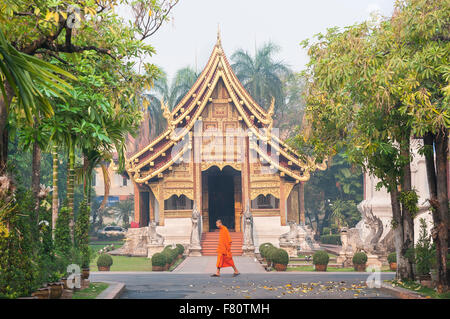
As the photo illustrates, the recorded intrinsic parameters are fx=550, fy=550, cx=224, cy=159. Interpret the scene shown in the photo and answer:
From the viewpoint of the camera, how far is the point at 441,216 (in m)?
12.2

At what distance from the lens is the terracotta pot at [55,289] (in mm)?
10859

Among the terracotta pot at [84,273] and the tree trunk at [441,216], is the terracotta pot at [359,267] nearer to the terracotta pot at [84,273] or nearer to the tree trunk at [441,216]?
the tree trunk at [441,216]

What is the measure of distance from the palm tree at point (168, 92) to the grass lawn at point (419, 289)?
107 ft

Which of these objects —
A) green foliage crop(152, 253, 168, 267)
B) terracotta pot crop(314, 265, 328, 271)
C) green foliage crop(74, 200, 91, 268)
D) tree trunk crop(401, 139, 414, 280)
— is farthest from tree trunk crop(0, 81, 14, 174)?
terracotta pot crop(314, 265, 328, 271)

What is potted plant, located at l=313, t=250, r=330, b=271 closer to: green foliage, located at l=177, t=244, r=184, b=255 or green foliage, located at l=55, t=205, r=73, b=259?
green foliage, located at l=177, t=244, r=184, b=255

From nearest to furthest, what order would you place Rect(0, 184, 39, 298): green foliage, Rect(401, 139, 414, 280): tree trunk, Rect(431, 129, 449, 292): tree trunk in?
Rect(0, 184, 39, 298): green foliage, Rect(431, 129, 449, 292): tree trunk, Rect(401, 139, 414, 280): tree trunk

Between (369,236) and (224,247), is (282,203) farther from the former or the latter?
(224,247)

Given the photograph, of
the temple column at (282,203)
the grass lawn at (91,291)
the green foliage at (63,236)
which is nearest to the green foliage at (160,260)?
the grass lawn at (91,291)

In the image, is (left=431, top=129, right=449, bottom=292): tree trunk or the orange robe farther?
the orange robe

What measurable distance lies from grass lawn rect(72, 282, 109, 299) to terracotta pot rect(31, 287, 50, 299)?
127 centimetres

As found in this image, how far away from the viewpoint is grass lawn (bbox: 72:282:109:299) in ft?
39.2
